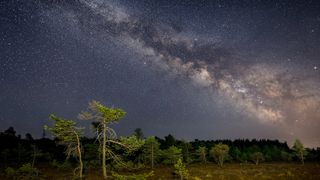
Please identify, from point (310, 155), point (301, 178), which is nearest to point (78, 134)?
point (301, 178)

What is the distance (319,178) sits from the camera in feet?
133

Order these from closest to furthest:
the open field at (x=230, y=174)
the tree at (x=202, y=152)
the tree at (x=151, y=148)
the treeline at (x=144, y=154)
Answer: the open field at (x=230, y=174) → the tree at (x=151, y=148) → the treeline at (x=144, y=154) → the tree at (x=202, y=152)

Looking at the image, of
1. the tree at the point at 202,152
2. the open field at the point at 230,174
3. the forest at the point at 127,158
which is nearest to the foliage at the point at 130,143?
the forest at the point at 127,158

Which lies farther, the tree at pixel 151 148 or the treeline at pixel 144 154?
the treeline at pixel 144 154

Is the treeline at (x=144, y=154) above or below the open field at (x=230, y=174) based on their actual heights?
above

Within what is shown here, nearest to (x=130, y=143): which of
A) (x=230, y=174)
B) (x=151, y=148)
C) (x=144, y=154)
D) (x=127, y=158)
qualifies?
(x=230, y=174)

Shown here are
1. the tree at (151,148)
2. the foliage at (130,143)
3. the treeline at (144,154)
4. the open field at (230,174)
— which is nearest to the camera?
the foliage at (130,143)

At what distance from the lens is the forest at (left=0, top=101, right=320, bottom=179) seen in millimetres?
18953

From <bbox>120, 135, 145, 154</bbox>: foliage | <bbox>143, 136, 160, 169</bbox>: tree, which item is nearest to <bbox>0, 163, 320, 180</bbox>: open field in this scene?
<bbox>143, 136, 160, 169</bbox>: tree

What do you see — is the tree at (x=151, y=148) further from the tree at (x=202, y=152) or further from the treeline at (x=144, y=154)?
the tree at (x=202, y=152)

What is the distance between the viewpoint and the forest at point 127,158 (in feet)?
62.2

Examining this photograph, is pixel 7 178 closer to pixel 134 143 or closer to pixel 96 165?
pixel 96 165

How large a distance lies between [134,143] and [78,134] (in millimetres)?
4360

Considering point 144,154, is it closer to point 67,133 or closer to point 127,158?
point 127,158
